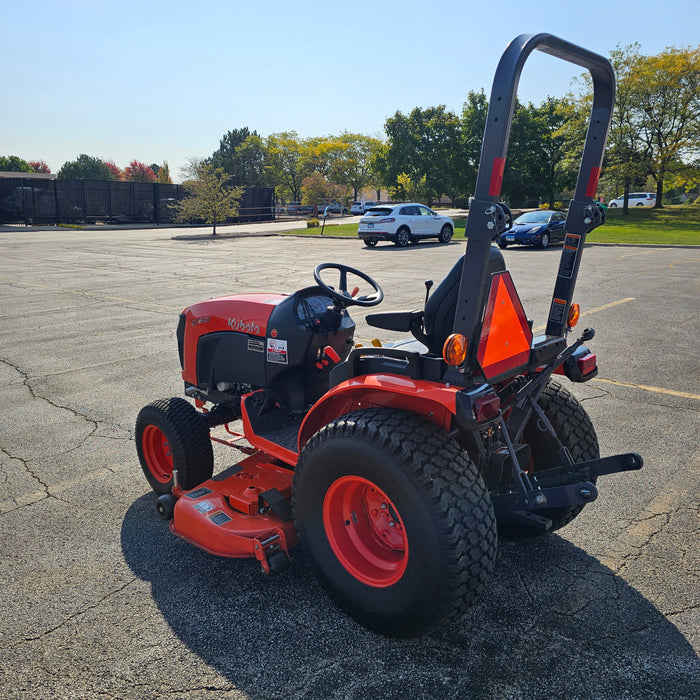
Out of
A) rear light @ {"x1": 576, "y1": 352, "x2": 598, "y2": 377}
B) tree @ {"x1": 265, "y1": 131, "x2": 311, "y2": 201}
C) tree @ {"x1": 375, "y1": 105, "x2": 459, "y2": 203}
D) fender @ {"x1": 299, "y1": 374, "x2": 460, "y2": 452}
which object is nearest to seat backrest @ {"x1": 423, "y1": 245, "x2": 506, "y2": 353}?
fender @ {"x1": 299, "y1": 374, "x2": 460, "y2": 452}

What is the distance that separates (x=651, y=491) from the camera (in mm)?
4062

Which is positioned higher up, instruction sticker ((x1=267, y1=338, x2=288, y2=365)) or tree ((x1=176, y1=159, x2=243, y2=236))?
tree ((x1=176, y1=159, x2=243, y2=236))

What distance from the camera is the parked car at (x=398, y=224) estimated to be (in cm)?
2541

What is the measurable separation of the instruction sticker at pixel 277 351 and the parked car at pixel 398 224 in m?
22.5

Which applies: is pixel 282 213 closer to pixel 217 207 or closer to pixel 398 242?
pixel 217 207

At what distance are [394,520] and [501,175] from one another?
1504mm

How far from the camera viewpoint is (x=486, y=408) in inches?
92.9

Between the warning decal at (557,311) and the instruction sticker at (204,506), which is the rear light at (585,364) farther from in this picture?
the instruction sticker at (204,506)

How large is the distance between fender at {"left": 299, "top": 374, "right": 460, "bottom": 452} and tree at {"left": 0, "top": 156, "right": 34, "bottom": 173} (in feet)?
356

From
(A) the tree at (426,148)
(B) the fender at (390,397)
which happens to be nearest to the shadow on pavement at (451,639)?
(B) the fender at (390,397)

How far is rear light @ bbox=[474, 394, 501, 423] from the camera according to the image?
233 cm

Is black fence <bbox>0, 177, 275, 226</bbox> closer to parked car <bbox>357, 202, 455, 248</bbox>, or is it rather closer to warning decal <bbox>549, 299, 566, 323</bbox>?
parked car <bbox>357, 202, 455, 248</bbox>

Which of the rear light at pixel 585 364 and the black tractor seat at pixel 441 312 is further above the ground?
the black tractor seat at pixel 441 312

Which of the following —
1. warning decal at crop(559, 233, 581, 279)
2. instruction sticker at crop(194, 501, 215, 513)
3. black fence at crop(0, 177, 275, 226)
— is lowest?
instruction sticker at crop(194, 501, 215, 513)
